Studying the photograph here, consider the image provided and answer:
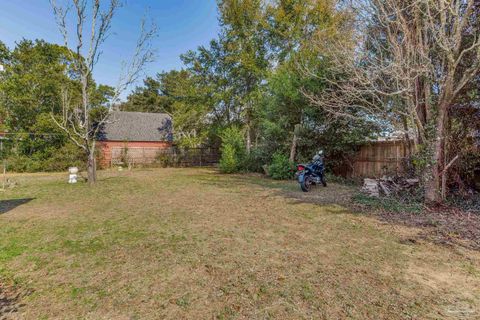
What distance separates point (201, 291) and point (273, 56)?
62.4 feet

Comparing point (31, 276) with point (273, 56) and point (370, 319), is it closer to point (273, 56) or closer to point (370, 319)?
point (370, 319)

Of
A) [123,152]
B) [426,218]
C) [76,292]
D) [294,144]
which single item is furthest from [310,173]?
[123,152]

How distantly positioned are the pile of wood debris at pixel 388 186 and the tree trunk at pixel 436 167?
1024 millimetres

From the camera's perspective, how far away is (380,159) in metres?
9.01

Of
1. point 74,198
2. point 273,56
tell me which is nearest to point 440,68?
point 74,198

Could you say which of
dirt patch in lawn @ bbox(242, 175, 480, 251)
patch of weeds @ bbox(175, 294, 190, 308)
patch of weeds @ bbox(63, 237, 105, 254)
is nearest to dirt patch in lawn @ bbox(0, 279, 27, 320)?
patch of weeds @ bbox(63, 237, 105, 254)

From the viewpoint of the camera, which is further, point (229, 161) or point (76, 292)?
point (229, 161)

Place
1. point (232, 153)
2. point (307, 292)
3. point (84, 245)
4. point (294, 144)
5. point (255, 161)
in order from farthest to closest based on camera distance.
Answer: point (232, 153) → point (255, 161) → point (294, 144) → point (84, 245) → point (307, 292)

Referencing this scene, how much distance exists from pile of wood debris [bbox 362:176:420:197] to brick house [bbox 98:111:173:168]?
623 inches

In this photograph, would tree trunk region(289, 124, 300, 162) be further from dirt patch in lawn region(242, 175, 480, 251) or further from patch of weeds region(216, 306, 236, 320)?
patch of weeds region(216, 306, 236, 320)

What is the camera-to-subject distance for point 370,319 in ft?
6.42

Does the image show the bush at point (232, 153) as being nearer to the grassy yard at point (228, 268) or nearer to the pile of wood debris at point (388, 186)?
the pile of wood debris at point (388, 186)

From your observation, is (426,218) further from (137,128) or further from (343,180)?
(137,128)

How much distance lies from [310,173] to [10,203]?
8102 mm
